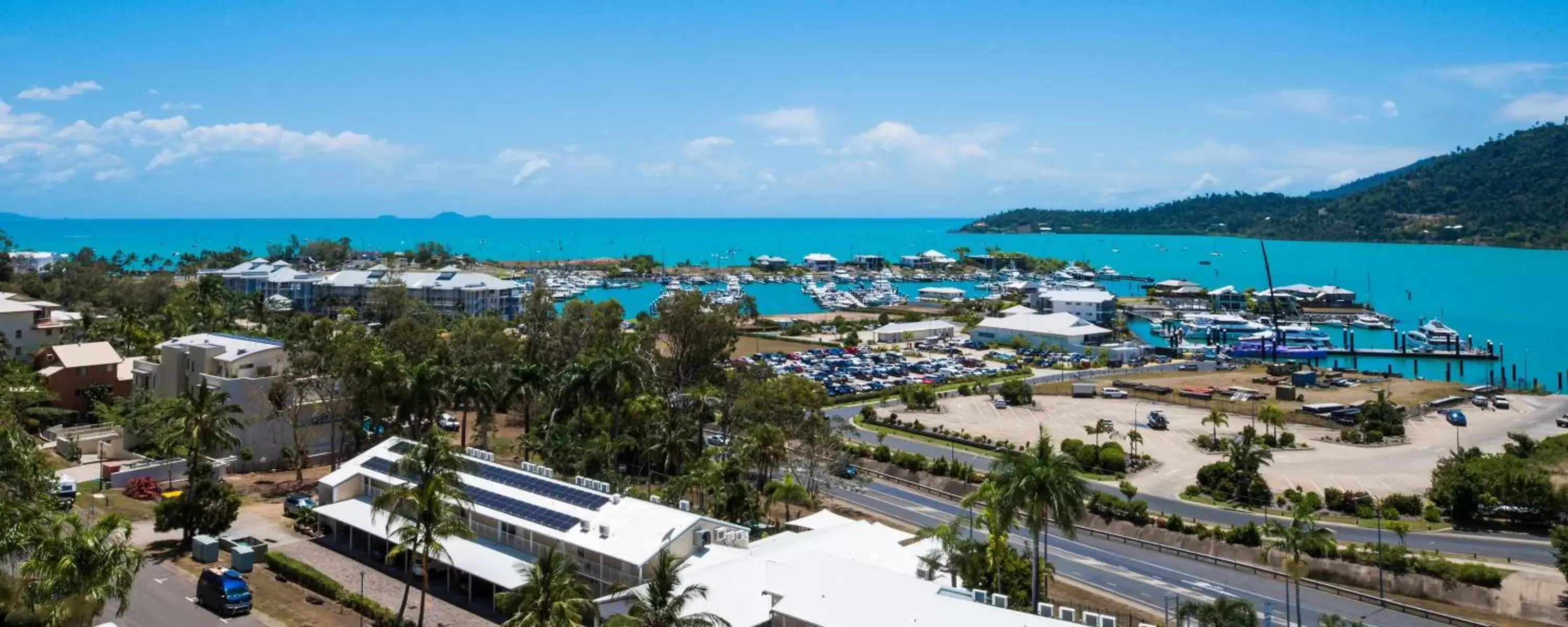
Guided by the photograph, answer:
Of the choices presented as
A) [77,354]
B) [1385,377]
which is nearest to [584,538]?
[77,354]

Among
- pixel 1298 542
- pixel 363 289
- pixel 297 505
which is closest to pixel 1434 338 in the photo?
pixel 1298 542

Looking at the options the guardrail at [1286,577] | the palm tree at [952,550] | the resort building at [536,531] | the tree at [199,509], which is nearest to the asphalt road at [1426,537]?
the guardrail at [1286,577]

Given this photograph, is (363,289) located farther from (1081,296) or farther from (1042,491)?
(1042,491)

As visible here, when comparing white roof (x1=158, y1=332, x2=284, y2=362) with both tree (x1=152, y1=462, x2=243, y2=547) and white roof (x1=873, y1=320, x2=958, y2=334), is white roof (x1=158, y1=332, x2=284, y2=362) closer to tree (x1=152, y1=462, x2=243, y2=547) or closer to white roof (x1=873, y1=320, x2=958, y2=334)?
tree (x1=152, y1=462, x2=243, y2=547)

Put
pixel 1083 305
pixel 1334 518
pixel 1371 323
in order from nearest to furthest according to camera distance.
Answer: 1. pixel 1334 518
2. pixel 1083 305
3. pixel 1371 323

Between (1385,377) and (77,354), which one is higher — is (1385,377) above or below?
below

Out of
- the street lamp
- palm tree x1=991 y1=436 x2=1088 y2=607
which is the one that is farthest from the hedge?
the street lamp

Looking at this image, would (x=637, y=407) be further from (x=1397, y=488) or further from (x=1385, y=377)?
(x=1385, y=377)
